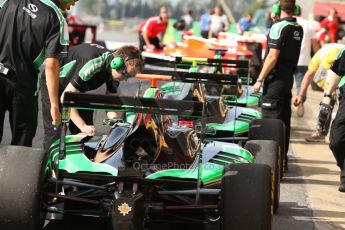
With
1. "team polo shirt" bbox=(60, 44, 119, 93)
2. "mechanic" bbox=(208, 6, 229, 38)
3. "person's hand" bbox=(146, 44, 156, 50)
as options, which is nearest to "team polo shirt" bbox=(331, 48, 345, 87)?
"team polo shirt" bbox=(60, 44, 119, 93)

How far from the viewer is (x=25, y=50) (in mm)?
7117

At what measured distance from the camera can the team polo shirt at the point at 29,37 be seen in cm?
705

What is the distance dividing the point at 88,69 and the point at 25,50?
0.53 meters

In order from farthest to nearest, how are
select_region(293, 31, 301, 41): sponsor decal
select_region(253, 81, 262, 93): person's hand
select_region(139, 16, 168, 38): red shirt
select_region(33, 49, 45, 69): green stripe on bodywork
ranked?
select_region(139, 16, 168, 38): red shirt < select_region(293, 31, 301, 41): sponsor decal < select_region(253, 81, 262, 93): person's hand < select_region(33, 49, 45, 69): green stripe on bodywork

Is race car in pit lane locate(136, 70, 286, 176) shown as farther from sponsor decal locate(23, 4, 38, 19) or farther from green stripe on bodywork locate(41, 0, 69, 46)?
sponsor decal locate(23, 4, 38, 19)

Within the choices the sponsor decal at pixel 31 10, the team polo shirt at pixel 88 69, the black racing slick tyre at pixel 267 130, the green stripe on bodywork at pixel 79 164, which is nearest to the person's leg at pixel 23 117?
the green stripe on bodywork at pixel 79 164

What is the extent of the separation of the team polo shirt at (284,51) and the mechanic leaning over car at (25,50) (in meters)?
3.47

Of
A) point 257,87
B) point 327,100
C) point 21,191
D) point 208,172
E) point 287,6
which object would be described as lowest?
point 21,191

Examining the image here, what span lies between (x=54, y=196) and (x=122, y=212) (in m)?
0.63

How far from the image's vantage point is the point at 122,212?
19.7 ft

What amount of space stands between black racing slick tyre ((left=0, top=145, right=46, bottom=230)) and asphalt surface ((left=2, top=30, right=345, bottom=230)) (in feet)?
3.21

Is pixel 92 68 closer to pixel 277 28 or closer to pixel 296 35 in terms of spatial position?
pixel 277 28

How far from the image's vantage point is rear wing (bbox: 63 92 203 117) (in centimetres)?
618

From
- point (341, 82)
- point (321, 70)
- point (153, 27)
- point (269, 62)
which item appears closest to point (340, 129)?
point (341, 82)
